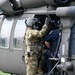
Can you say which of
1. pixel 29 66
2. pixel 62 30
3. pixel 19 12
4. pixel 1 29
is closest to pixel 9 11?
pixel 19 12

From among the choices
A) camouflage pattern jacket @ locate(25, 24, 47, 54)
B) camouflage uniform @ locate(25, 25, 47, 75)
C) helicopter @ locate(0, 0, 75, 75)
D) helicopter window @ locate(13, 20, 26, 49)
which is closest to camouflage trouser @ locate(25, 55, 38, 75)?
camouflage uniform @ locate(25, 25, 47, 75)

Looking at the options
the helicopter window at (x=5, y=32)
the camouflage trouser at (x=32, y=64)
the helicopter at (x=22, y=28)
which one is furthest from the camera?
the helicopter window at (x=5, y=32)

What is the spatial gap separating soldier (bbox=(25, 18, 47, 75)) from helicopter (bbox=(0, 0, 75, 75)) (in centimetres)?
24

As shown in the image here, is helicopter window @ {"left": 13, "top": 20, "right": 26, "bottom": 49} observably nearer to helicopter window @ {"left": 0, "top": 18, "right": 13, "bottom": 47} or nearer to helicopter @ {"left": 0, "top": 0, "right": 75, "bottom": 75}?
helicopter @ {"left": 0, "top": 0, "right": 75, "bottom": 75}

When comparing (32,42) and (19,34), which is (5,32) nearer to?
(19,34)

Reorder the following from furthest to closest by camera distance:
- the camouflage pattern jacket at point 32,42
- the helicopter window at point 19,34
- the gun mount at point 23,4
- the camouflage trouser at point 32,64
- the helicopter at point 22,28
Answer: the helicopter window at point 19,34, the camouflage trouser at point 32,64, the camouflage pattern jacket at point 32,42, the gun mount at point 23,4, the helicopter at point 22,28

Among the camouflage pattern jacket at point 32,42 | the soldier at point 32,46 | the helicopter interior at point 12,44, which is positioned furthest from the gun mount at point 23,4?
the camouflage pattern jacket at point 32,42

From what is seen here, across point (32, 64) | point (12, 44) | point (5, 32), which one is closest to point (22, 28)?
point (12, 44)

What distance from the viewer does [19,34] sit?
10.8m

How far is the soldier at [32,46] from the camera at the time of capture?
9.71m

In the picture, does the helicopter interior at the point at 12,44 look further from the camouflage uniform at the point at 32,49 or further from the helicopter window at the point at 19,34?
the camouflage uniform at the point at 32,49

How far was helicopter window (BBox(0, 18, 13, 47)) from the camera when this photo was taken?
11297 mm

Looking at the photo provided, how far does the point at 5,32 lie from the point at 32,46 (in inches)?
73.1

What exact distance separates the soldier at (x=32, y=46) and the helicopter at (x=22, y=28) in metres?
0.24
